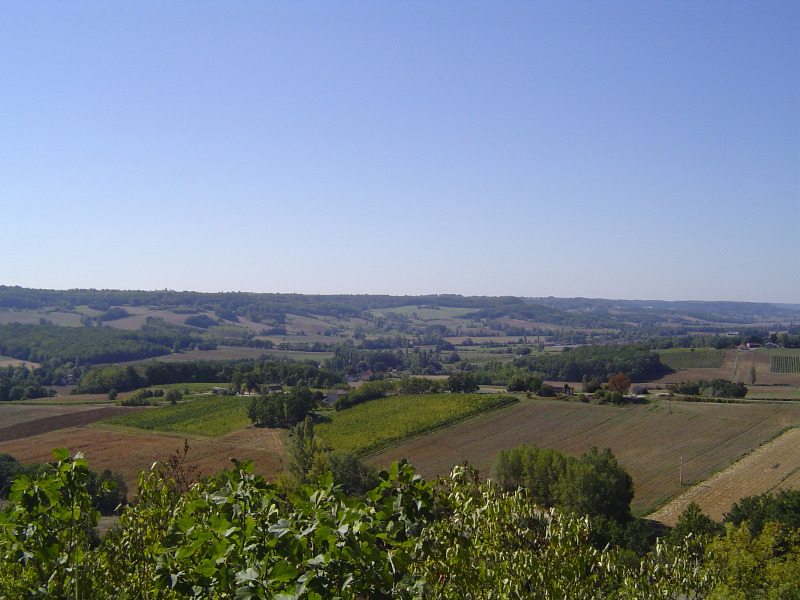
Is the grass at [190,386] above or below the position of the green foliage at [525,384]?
below

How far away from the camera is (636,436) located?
167 feet

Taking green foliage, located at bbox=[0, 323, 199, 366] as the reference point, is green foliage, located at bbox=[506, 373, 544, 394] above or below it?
above

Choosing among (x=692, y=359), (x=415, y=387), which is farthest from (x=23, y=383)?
(x=692, y=359)

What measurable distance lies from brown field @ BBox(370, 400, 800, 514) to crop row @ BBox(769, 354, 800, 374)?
3695cm

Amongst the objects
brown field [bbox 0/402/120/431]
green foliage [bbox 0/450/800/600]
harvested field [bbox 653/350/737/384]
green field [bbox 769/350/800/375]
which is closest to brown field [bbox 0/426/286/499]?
brown field [bbox 0/402/120/431]

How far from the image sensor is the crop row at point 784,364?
9142 cm

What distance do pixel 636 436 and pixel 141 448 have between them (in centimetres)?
4266

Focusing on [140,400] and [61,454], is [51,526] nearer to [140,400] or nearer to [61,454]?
[61,454]

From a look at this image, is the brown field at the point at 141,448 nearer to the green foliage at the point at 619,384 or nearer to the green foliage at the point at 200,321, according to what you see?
the green foliage at the point at 619,384

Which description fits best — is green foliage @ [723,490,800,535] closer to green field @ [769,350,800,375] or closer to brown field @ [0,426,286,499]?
brown field @ [0,426,286,499]

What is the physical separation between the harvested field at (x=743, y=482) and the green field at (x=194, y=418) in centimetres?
4010

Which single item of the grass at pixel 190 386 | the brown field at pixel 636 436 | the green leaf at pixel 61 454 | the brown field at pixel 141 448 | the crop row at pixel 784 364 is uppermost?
the green leaf at pixel 61 454

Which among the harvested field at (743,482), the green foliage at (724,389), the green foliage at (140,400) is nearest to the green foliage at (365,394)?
the green foliage at (140,400)

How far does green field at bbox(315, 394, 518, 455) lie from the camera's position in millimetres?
50812
